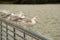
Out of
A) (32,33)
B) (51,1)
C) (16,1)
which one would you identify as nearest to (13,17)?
(32,33)

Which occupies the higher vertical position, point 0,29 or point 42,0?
point 42,0

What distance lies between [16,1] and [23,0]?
60 centimetres

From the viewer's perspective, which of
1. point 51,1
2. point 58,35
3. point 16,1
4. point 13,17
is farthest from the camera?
point 51,1

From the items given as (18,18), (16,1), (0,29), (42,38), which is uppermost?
(16,1)

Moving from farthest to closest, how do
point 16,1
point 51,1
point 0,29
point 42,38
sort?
point 51,1 → point 16,1 → point 0,29 → point 42,38

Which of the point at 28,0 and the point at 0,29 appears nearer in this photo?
the point at 0,29

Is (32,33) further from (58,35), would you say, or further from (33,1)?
(33,1)

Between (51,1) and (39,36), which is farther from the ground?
(51,1)

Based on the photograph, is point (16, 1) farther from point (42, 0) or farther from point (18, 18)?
point (18, 18)

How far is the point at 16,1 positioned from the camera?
16297 mm

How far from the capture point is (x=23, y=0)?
53.8 feet

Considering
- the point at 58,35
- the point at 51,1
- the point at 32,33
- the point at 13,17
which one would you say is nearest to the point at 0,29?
the point at 32,33

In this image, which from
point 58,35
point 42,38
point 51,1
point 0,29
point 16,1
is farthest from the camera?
point 51,1

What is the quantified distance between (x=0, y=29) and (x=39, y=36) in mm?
784
